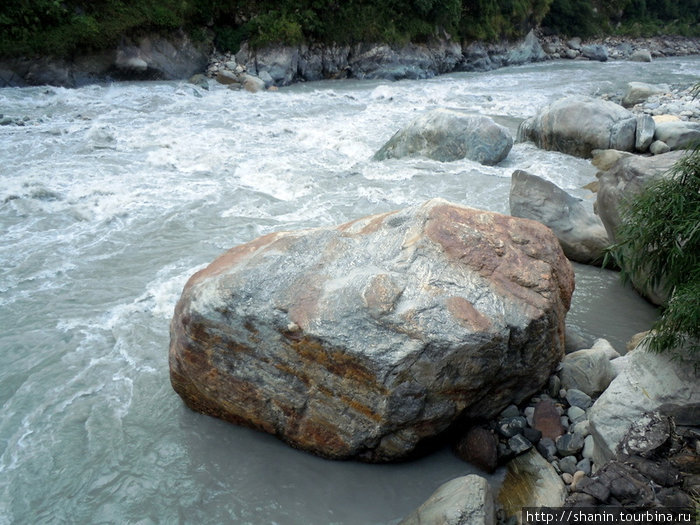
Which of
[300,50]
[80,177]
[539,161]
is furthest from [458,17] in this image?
[80,177]

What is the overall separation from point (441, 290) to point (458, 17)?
2735 centimetres

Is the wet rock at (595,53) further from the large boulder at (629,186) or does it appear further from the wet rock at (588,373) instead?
the wet rock at (588,373)

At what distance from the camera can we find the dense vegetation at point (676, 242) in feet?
11.9

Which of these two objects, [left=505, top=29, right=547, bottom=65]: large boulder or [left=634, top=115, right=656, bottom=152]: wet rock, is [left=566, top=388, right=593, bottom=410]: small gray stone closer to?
[left=634, top=115, right=656, bottom=152]: wet rock

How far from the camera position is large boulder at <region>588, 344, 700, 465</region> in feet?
11.9

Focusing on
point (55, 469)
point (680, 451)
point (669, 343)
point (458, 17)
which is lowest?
point (55, 469)

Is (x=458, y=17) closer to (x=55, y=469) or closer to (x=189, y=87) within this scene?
(x=189, y=87)

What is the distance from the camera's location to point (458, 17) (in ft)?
91.4

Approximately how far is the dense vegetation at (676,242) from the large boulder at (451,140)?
264 inches

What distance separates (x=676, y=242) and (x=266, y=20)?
2140 centimetres

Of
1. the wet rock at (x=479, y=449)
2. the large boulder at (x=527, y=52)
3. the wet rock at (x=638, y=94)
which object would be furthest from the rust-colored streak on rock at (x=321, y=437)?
the large boulder at (x=527, y=52)

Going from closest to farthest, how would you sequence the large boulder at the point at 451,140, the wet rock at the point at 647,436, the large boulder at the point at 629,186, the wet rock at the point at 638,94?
the wet rock at the point at 647,436 → the large boulder at the point at 629,186 → the large boulder at the point at 451,140 → the wet rock at the point at 638,94

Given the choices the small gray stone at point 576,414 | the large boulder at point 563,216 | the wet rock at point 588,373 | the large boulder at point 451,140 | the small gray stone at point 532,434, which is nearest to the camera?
the small gray stone at point 532,434

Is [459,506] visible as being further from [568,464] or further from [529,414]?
[529,414]
